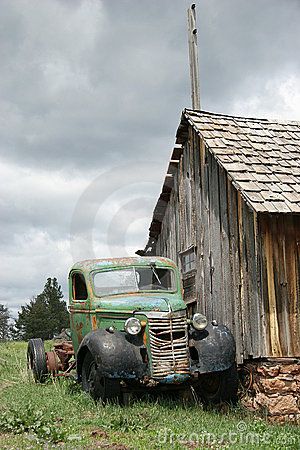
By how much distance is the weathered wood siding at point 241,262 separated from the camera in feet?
31.2

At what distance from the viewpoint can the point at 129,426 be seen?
7.59 m

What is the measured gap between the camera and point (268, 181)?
32.4 feet

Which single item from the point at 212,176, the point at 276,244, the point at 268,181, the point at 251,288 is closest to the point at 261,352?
the point at 251,288

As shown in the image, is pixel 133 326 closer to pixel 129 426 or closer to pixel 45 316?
pixel 129 426

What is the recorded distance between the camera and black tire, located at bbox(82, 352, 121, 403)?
880 centimetres

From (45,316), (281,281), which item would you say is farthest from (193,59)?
(45,316)

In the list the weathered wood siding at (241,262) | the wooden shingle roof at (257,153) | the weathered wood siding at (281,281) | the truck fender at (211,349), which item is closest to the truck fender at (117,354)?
the truck fender at (211,349)

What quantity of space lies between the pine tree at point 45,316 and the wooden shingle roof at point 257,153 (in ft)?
128

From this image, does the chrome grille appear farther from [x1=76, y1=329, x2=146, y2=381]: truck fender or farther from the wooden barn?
the wooden barn

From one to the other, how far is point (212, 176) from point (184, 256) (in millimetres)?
2345

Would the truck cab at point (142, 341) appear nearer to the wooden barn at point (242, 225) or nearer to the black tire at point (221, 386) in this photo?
the black tire at point (221, 386)

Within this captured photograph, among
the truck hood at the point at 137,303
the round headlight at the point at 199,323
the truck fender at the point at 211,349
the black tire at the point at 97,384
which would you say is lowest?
the black tire at the point at 97,384

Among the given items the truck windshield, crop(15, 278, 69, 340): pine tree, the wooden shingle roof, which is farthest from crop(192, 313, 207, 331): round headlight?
crop(15, 278, 69, 340): pine tree

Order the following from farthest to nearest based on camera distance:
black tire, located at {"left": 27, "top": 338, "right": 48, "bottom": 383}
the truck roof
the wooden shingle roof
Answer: black tire, located at {"left": 27, "top": 338, "right": 48, "bottom": 383}
the truck roof
the wooden shingle roof
